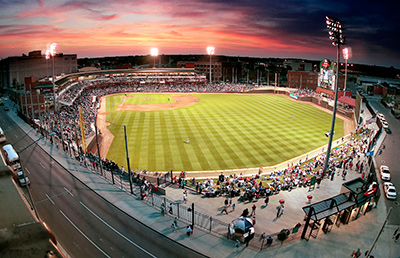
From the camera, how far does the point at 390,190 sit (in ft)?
73.0

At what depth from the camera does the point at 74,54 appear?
103562mm

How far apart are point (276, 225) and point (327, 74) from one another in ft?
214

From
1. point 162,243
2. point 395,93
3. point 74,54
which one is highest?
point 74,54

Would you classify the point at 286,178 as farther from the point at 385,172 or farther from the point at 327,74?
the point at 327,74

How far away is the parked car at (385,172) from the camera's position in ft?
81.7

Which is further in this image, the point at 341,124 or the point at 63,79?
the point at 63,79

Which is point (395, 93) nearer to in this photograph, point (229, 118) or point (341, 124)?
point (341, 124)

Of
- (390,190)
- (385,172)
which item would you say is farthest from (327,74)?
(390,190)

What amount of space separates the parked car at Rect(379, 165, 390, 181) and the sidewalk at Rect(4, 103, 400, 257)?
241cm

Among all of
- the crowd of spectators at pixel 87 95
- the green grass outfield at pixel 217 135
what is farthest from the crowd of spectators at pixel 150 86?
the green grass outfield at pixel 217 135

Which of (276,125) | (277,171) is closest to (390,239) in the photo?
(277,171)

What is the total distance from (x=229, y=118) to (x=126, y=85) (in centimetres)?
5926

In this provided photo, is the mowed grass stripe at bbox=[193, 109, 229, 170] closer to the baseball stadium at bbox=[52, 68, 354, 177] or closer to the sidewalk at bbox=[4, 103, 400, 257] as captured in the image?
the baseball stadium at bbox=[52, 68, 354, 177]

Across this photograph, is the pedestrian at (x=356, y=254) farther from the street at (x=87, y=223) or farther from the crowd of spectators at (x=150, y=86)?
the crowd of spectators at (x=150, y=86)
